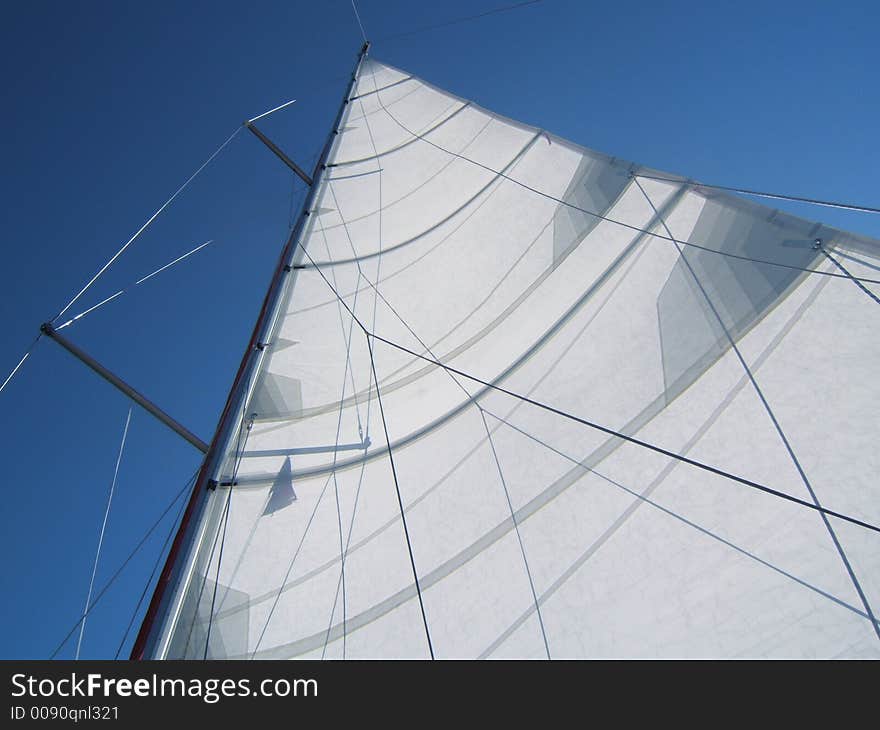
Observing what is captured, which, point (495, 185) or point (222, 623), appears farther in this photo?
point (495, 185)

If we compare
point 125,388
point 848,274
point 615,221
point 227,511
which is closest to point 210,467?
point 227,511

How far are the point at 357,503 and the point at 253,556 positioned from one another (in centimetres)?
50

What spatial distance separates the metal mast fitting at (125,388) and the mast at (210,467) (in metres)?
0.20

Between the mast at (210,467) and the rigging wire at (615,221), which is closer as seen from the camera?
the mast at (210,467)

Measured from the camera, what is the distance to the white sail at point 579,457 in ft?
5.16

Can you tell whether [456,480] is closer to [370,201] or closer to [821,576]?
[821,576]

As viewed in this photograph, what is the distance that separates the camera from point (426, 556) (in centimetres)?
218

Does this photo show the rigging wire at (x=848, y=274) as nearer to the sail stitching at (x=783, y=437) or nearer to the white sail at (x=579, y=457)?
the white sail at (x=579, y=457)

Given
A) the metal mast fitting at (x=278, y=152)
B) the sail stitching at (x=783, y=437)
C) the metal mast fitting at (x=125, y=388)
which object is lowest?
the sail stitching at (x=783, y=437)

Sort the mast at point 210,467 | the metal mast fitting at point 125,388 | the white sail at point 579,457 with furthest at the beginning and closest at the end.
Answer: the metal mast fitting at point 125,388
the mast at point 210,467
the white sail at point 579,457

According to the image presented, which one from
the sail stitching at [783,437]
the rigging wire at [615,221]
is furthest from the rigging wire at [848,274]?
the sail stitching at [783,437]

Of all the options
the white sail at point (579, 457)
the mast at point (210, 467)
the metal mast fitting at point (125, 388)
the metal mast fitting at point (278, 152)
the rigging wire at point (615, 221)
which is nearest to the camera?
the white sail at point (579, 457)
